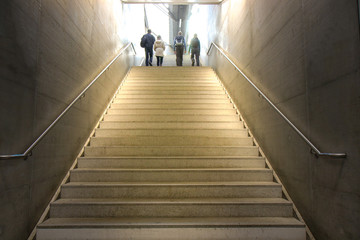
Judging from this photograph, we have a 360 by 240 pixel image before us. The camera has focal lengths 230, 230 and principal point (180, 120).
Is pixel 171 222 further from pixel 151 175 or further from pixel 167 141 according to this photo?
pixel 167 141

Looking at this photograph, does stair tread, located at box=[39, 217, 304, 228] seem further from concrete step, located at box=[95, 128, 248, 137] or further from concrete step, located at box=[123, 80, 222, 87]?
concrete step, located at box=[123, 80, 222, 87]

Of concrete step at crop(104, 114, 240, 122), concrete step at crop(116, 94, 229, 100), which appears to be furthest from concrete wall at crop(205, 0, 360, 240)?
concrete step at crop(116, 94, 229, 100)

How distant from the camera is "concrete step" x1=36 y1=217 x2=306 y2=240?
207cm

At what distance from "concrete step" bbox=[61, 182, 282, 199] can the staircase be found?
10 mm

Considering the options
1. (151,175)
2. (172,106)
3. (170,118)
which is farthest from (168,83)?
(151,175)

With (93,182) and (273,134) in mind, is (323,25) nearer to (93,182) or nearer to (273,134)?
(273,134)

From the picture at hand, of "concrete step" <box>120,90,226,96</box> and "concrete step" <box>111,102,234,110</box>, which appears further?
"concrete step" <box>120,90,226,96</box>

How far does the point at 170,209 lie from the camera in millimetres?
2316

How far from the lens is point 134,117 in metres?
4.08

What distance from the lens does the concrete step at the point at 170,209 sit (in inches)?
90.7

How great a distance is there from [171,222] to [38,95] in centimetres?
172

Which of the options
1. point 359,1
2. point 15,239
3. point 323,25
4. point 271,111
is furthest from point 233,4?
point 15,239

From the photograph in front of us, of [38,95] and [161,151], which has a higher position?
[38,95]

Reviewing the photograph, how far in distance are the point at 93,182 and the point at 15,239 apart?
36.0 inches
